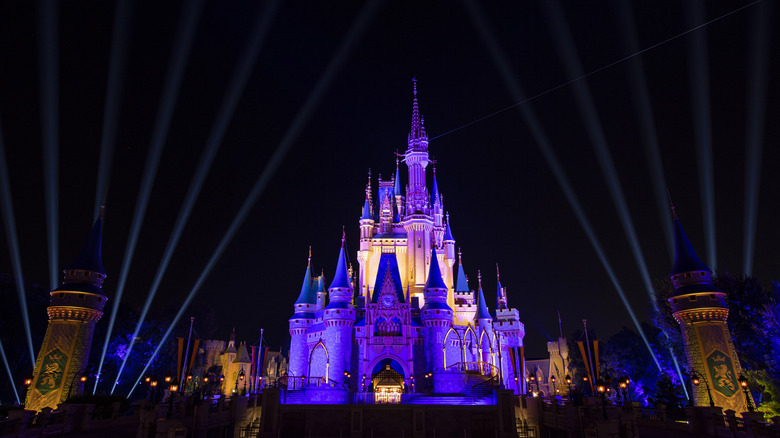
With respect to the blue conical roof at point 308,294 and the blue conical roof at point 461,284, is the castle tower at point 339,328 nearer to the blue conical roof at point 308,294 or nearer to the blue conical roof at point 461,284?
the blue conical roof at point 308,294

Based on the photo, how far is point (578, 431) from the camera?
2528 centimetres

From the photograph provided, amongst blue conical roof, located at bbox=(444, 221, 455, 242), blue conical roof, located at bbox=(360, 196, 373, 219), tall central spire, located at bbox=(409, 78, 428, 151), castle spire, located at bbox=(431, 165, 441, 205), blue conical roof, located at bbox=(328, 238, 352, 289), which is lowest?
blue conical roof, located at bbox=(328, 238, 352, 289)

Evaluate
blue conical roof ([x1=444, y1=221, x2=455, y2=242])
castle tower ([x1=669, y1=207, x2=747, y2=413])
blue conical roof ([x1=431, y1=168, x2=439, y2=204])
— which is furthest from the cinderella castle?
castle tower ([x1=669, y1=207, x2=747, y2=413])

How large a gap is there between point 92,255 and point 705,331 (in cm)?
4923

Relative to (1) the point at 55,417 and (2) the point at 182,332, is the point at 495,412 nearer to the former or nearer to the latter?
(1) the point at 55,417

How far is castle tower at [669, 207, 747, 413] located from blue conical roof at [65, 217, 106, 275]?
4730 centimetres

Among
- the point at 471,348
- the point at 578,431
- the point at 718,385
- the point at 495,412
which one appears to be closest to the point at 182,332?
the point at 471,348

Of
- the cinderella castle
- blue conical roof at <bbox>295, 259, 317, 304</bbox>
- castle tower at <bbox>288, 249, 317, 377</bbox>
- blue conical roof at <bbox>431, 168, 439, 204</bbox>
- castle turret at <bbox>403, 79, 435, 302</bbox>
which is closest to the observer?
the cinderella castle

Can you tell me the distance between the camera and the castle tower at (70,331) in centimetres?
3206

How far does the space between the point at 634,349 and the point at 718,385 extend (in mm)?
28649

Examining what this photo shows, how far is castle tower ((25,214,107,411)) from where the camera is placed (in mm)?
32062

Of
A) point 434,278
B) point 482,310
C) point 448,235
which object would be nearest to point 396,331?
point 434,278

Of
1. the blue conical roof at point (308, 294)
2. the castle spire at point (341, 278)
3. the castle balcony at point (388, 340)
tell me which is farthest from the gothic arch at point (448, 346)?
the blue conical roof at point (308, 294)

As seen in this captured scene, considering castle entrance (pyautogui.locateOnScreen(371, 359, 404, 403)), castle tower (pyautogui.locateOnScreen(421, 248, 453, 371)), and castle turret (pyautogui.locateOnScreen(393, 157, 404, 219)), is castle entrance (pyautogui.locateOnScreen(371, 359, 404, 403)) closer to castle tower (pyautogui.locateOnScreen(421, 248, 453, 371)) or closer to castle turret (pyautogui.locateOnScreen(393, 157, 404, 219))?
castle tower (pyautogui.locateOnScreen(421, 248, 453, 371))
